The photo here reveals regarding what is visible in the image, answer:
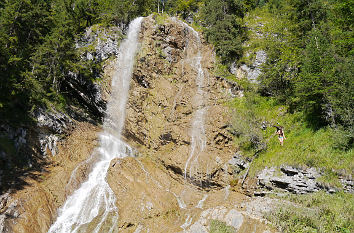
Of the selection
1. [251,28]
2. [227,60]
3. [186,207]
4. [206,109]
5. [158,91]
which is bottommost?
[186,207]

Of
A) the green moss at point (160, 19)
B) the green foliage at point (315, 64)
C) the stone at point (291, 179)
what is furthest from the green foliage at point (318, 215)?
the green moss at point (160, 19)

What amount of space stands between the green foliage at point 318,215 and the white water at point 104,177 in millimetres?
8962

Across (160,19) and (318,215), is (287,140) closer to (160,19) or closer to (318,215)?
(318,215)

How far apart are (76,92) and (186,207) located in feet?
59.4

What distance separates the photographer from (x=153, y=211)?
525 inches

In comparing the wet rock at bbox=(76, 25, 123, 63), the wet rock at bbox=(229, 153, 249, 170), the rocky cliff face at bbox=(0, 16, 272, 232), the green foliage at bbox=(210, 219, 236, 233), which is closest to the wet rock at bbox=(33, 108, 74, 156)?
the rocky cliff face at bbox=(0, 16, 272, 232)

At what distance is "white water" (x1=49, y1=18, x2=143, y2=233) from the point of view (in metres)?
12.7

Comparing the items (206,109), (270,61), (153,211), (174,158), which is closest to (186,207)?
(153,211)

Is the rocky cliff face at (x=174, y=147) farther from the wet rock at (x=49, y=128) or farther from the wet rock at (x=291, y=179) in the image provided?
the wet rock at (x=49, y=128)

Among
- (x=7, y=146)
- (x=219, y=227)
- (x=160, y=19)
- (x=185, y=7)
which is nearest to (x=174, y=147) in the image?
(x=219, y=227)

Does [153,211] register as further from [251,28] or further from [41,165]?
[251,28]

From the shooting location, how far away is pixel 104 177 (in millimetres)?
15977

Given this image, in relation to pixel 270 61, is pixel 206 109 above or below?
below

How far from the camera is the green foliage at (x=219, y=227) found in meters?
9.72
